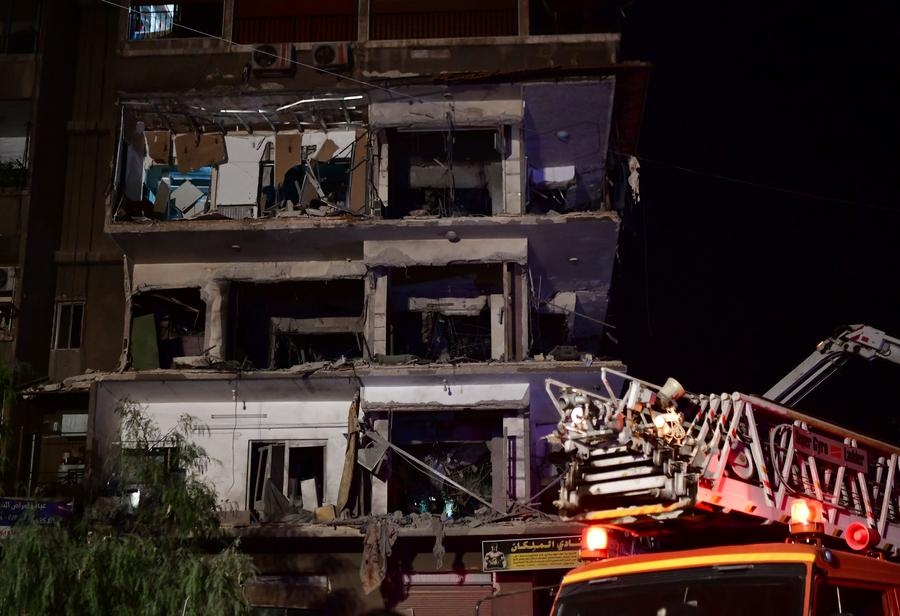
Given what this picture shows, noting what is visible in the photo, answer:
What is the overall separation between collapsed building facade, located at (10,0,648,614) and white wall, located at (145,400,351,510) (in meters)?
0.05

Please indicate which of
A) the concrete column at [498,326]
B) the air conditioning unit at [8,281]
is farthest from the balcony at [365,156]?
the air conditioning unit at [8,281]

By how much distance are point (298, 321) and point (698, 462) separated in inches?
676

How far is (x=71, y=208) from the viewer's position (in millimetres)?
28594

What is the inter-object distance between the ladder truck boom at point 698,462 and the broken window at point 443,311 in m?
13.6

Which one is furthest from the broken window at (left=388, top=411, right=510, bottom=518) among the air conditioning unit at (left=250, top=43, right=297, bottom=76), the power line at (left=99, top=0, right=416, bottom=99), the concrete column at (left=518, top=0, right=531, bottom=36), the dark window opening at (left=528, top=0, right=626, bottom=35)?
the dark window opening at (left=528, top=0, right=626, bottom=35)

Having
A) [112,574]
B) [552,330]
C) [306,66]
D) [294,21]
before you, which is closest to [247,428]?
[306,66]

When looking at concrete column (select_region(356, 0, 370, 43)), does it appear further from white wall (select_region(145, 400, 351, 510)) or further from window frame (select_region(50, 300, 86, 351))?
window frame (select_region(50, 300, 86, 351))

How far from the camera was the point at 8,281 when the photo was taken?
26578 mm

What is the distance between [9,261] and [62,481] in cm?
675

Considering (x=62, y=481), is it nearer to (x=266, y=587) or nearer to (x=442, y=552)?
(x=266, y=587)

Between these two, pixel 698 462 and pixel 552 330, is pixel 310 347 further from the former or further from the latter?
pixel 698 462

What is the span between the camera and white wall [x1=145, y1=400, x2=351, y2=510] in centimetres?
2250

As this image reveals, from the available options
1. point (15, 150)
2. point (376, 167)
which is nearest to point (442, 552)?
point (376, 167)

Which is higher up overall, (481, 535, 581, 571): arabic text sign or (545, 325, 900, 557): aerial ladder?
(545, 325, 900, 557): aerial ladder
